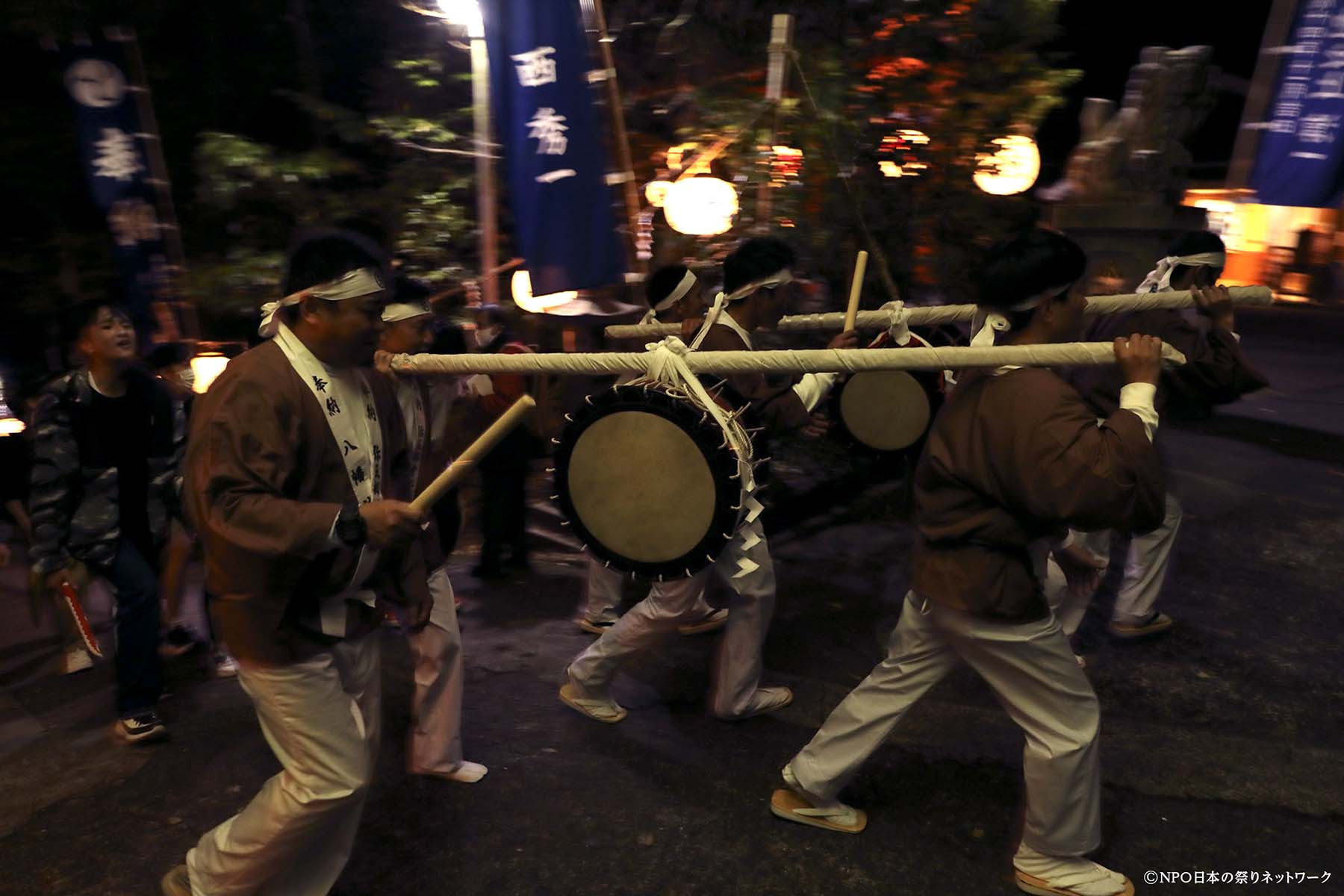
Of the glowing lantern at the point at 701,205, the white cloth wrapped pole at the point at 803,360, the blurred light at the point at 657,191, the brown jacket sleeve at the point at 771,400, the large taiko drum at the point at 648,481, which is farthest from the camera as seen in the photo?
the blurred light at the point at 657,191

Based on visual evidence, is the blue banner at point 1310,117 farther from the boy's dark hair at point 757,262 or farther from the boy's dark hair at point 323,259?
the boy's dark hair at point 323,259

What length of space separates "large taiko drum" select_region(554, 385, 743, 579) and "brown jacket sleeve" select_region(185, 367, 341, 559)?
977 mm

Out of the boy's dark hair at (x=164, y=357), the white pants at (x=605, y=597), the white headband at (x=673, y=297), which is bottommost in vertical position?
the white pants at (x=605, y=597)

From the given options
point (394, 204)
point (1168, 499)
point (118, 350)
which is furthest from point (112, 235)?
point (1168, 499)

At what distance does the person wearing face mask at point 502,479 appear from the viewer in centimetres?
567

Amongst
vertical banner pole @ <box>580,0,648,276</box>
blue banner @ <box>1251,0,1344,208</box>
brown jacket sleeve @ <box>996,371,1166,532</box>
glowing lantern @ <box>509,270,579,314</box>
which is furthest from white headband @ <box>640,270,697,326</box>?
blue banner @ <box>1251,0,1344,208</box>

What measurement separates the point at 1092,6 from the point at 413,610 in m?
20.3

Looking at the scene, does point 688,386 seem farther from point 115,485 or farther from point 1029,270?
point 115,485

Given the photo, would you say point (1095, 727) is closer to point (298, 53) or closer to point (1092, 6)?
point (298, 53)

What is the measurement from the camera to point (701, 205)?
6715 millimetres

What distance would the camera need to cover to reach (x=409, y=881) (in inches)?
126

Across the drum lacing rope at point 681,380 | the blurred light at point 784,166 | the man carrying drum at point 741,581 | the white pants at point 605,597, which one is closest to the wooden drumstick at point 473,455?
the drum lacing rope at point 681,380

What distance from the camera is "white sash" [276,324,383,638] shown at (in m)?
2.68

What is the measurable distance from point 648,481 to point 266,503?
1190 mm
